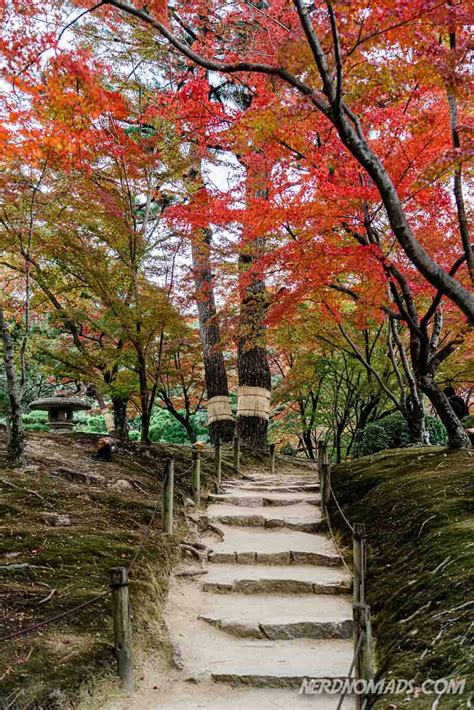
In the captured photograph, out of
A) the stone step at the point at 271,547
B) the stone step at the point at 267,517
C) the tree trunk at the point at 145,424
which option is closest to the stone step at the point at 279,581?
the stone step at the point at 271,547

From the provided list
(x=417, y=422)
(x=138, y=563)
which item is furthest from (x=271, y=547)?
(x=417, y=422)

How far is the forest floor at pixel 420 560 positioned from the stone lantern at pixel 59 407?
5729 mm

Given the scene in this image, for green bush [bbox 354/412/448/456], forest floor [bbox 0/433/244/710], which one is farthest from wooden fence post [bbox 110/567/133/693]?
green bush [bbox 354/412/448/456]

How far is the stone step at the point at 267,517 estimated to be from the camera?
326 inches

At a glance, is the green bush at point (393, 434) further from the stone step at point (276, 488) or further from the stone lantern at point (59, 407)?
the stone lantern at point (59, 407)

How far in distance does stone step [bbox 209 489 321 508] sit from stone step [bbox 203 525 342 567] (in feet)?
3.89

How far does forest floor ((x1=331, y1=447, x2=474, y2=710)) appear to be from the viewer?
353cm

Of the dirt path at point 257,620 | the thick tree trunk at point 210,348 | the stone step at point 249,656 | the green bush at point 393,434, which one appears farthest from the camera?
the thick tree trunk at point 210,348

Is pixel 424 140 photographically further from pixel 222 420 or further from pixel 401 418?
pixel 222 420

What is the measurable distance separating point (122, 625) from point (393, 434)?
8.44 metres

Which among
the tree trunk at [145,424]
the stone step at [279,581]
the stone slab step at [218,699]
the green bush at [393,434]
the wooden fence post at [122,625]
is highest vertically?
the tree trunk at [145,424]

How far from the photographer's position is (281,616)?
17.8ft

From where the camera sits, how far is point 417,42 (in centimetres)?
585

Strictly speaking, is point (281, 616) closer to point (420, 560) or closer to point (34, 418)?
point (420, 560)
